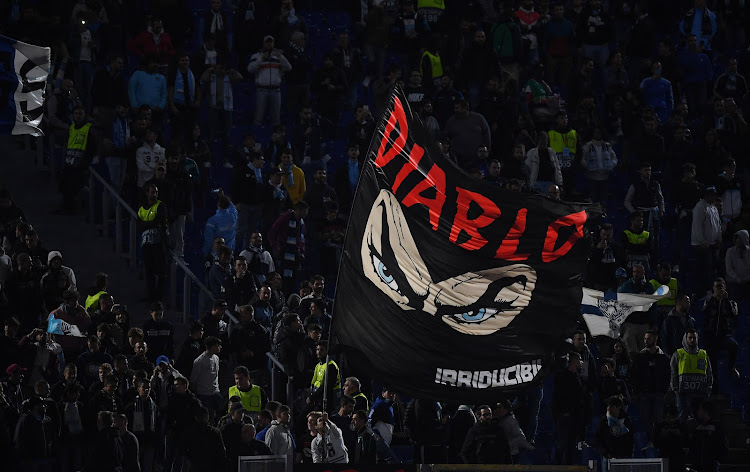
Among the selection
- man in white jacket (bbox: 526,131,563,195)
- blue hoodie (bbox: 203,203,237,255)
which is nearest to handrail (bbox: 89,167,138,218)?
blue hoodie (bbox: 203,203,237,255)

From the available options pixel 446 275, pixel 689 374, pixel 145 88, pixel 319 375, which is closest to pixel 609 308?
pixel 689 374

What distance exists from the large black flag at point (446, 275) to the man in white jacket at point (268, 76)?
12.7 metres

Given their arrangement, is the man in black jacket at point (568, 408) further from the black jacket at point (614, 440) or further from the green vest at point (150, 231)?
the green vest at point (150, 231)

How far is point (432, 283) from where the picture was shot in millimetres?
13750

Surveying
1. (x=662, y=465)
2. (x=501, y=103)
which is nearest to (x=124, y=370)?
(x=662, y=465)

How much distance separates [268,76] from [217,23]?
1.56 m

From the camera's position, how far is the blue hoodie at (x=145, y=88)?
24984 millimetres

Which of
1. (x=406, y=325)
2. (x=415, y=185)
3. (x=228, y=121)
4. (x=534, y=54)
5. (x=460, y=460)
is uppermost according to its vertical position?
(x=534, y=54)

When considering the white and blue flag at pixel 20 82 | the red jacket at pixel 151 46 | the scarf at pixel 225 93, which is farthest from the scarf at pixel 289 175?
the white and blue flag at pixel 20 82

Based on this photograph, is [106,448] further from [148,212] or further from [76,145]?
[76,145]

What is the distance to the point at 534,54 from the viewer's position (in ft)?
95.3

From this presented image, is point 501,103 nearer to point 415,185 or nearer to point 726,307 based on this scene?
point 726,307

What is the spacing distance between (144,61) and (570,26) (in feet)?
24.9

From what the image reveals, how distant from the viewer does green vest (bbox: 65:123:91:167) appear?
23.2m
